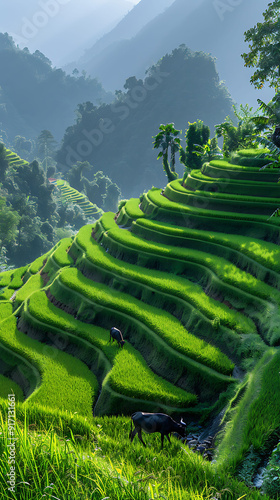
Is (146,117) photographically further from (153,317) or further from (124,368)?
(124,368)

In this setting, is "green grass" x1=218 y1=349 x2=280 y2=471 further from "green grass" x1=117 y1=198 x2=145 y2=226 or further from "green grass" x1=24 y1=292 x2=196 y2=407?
"green grass" x1=117 y1=198 x2=145 y2=226

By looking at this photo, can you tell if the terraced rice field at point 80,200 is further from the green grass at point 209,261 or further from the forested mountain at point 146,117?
the green grass at point 209,261

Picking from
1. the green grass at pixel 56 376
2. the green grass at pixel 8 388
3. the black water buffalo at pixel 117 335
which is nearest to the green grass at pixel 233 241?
the black water buffalo at pixel 117 335

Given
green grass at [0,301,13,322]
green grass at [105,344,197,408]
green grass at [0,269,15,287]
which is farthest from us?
green grass at [0,269,15,287]

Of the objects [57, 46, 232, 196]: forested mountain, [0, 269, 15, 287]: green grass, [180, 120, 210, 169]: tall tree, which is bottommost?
[0, 269, 15, 287]: green grass

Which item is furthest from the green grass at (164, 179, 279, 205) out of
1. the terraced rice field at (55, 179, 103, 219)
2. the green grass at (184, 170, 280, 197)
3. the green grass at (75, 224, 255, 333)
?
the terraced rice field at (55, 179, 103, 219)

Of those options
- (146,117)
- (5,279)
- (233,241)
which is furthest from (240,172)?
(146,117)
